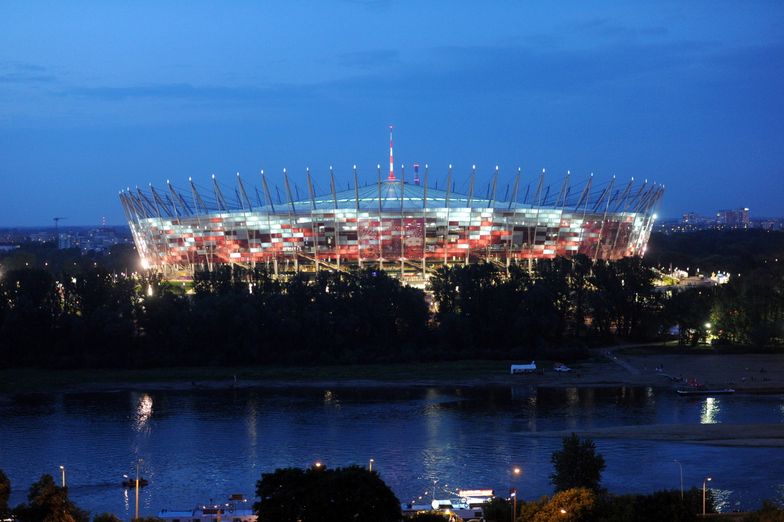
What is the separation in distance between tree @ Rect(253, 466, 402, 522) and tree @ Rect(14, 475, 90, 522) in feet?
11.6

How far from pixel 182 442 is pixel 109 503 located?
6.54 meters

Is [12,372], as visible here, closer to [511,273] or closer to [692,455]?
[511,273]

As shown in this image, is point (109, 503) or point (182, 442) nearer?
point (109, 503)

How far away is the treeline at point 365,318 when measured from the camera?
47.7 metres

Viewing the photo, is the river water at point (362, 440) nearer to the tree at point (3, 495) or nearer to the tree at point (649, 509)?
the tree at point (3, 495)

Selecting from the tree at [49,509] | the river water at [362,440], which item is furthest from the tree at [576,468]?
the tree at [49,509]

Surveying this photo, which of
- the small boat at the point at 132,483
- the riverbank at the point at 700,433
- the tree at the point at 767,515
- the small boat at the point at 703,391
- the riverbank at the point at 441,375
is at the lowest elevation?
the small boat at the point at 132,483

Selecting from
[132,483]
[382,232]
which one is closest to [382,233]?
[382,232]

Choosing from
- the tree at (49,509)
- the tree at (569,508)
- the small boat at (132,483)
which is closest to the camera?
the tree at (569,508)

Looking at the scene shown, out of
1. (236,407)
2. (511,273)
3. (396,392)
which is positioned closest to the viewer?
(236,407)

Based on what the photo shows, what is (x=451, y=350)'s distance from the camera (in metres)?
47.5

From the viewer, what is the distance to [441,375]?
43.6 metres

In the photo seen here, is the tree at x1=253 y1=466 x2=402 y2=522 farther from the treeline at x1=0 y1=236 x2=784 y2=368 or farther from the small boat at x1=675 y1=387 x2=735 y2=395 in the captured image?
the treeline at x1=0 y1=236 x2=784 y2=368

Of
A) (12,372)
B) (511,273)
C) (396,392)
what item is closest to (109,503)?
(396,392)
